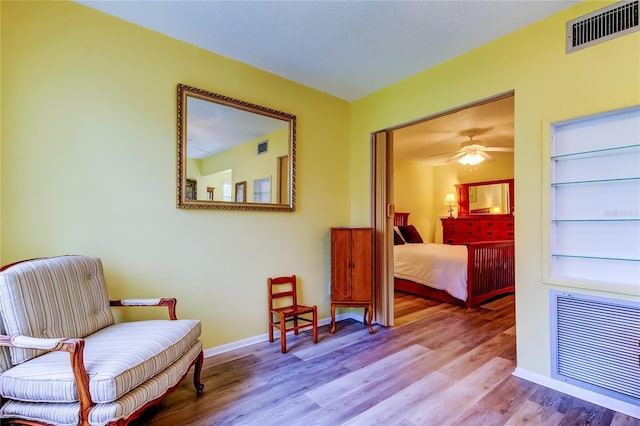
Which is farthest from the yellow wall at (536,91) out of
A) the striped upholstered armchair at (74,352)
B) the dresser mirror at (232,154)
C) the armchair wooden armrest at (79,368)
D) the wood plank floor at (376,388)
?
the armchair wooden armrest at (79,368)

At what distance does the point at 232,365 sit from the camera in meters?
2.39

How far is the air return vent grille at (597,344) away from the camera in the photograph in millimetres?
1779

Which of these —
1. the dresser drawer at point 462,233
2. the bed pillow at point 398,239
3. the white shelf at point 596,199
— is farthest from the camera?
the dresser drawer at point 462,233

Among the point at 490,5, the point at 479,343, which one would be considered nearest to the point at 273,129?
the point at 490,5

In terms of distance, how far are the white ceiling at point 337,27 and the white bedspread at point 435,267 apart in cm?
256

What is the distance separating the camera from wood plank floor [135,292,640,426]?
5.72 feet

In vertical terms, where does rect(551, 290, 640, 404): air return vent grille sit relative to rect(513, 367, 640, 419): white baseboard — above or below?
above

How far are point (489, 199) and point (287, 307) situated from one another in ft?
17.1

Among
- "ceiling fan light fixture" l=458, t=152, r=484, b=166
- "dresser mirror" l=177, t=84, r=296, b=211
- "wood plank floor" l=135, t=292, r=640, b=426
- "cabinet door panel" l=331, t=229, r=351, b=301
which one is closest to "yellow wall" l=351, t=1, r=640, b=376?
"wood plank floor" l=135, t=292, r=640, b=426

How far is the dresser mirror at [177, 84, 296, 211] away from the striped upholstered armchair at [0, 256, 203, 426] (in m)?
0.92

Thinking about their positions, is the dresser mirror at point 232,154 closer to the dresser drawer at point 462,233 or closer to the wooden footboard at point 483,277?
the wooden footboard at point 483,277

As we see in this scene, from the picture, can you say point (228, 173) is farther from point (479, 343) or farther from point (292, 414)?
point (479, 343)

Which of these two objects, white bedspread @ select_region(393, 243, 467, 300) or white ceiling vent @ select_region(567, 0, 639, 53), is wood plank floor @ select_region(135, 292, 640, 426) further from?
white ceiling vent @ select_region(567, 0, 639, 53)

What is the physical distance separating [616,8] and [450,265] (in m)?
2.98
